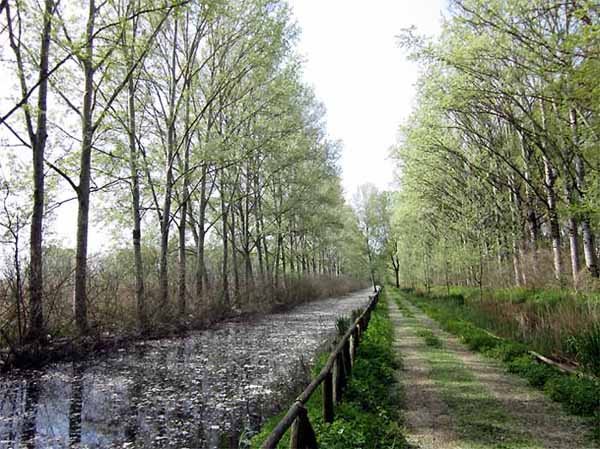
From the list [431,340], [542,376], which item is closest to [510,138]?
→ [431,340]

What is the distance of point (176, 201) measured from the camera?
1956 cm

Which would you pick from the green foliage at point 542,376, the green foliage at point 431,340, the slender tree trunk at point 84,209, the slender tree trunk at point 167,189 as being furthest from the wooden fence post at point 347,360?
the slender tree trunk at point 167,189

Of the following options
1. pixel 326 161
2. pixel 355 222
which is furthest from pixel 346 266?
pixel 326 161

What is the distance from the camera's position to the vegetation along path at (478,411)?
16.6ft

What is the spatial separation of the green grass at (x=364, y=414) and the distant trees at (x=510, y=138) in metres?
5.72

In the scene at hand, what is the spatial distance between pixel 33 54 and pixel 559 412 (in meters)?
14.0

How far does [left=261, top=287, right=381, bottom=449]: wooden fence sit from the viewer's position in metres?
3.28

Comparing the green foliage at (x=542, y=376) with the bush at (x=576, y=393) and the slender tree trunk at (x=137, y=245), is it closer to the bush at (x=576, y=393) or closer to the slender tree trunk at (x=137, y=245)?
the bush at (x=576, y=393)

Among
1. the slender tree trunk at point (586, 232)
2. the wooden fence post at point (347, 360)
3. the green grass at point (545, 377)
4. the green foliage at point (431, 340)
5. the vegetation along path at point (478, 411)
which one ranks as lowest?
the green foliage at point (431, 340)

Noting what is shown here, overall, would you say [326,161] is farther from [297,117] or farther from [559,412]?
[559,412]

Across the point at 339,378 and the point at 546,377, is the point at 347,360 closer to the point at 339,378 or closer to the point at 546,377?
the point at 339,378

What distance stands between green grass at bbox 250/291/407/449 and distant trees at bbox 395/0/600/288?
5715 mm

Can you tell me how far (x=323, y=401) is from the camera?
5.29 meters

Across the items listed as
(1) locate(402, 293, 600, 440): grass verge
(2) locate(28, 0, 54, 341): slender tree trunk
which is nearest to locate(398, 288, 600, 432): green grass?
(1) locate(402, 293, 600, 440): grass verge
